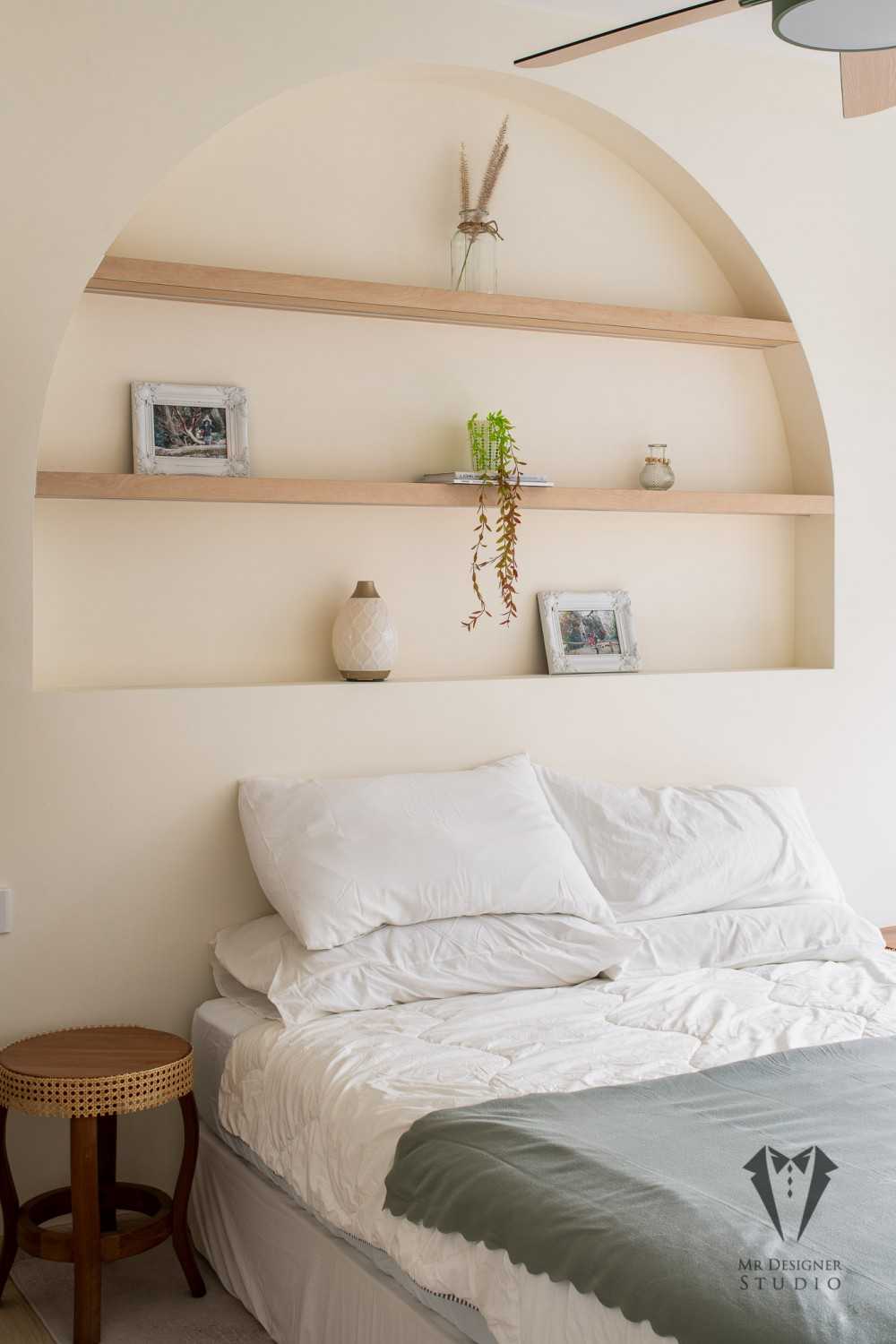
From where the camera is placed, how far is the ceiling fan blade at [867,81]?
221 cm

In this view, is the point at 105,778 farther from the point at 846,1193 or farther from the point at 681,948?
the point at 846,1193

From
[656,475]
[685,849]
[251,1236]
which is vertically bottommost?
[251,1236]

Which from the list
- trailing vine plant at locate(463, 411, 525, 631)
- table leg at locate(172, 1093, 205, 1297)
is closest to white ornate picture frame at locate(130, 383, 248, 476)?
trailing vine plant at locate(463, 411, 525, 631)

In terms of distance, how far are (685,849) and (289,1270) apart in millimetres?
1375

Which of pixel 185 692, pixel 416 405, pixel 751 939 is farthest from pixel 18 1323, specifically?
pixel 416 405

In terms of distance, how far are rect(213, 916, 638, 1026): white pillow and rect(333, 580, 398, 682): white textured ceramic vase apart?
0.63m

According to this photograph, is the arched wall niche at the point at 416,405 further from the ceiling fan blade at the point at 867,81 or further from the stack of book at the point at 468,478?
the ceiling fan blade at the point at 867,81

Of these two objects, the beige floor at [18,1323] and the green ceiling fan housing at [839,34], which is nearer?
the green ceiling fan housing at [839,34]

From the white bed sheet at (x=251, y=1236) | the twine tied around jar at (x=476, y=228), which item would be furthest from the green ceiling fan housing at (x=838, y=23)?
the white bed sheet at (x=251, y=1236)

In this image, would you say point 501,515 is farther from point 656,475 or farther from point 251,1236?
point 251,1236

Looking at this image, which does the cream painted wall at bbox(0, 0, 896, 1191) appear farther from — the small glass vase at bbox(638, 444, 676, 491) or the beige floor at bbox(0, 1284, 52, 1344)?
the small glass vase at bbox(638, 444, 676, 491)

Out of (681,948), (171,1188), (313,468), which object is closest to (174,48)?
(313,468)

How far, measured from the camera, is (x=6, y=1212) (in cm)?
272

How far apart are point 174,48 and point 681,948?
2.33 m
